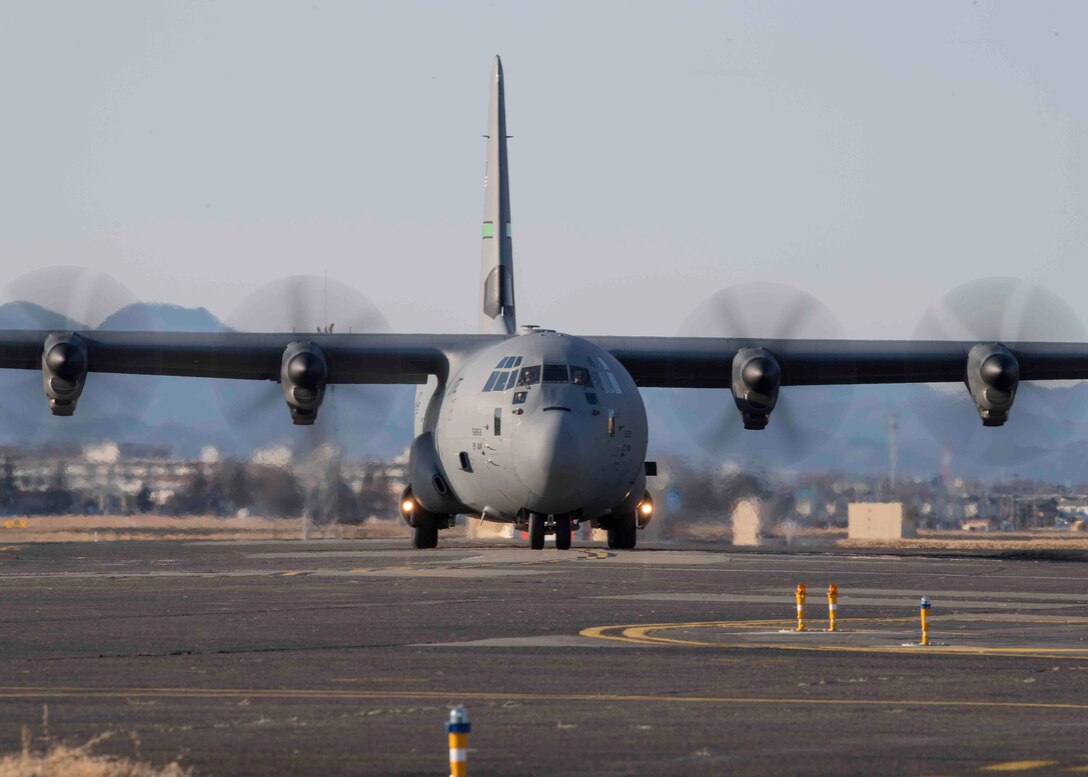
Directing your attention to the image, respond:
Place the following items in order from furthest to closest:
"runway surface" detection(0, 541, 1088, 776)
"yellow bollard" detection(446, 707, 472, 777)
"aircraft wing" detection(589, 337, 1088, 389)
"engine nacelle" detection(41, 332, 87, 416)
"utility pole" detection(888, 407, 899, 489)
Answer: "utility pole" detection(888, 407, 899, 489)
"aircraft wing" detection(589, 337, 1088, 389)
"engine nacelle" detection(41, 332, 87, 416)
"runway surface" detection(0, 541, 1088, 776)
"yellow bollard" detection(446, 707, 472, 777)

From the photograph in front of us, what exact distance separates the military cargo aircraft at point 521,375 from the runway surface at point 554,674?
21.4ft

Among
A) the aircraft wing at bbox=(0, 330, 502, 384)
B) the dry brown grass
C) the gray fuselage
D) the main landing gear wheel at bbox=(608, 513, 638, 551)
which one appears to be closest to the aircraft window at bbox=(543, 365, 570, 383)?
the gray fuselage

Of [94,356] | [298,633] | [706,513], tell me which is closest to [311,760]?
[298,633]

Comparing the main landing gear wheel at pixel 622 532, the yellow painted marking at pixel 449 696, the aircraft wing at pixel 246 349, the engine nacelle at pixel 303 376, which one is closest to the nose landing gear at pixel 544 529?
the main landing gear wheel at pixel 622 532

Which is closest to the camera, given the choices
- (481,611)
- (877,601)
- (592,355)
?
(481,611)

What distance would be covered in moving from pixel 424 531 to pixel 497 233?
8.61 metres

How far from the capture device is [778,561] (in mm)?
38000

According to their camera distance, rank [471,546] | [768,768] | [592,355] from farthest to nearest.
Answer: [471,546] < [592,355] < [768,768]

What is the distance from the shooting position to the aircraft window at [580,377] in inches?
1411

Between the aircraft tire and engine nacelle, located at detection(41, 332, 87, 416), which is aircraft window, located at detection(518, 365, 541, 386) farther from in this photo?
engine nacelle, located at detection(41, 332, 87, 416)

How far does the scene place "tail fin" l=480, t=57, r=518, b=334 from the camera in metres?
46.5

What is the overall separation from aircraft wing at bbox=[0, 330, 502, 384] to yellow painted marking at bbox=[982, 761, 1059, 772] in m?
32.4

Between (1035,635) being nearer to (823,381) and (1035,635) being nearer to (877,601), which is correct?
(877,601)

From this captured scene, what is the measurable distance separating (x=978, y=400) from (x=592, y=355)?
10.6m
